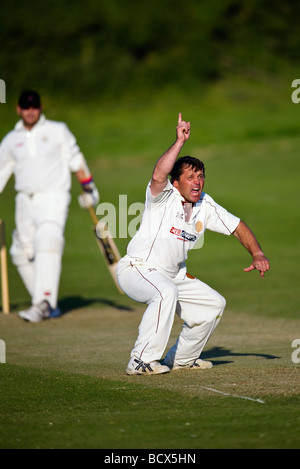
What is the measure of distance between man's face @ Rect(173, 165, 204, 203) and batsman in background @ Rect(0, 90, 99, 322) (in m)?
4.28

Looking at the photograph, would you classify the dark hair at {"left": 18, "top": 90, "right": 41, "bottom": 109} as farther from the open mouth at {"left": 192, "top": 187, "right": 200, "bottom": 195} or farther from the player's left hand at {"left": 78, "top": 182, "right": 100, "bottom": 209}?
the open mouth at {"left": 192, "top": 187, "right": 200, "bottom": 195}

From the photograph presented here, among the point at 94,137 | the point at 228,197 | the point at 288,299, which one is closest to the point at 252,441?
the point at 288,299

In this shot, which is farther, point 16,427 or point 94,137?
point 94,137

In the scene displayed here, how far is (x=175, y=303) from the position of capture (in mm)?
6785

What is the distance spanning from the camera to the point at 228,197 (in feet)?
83.3

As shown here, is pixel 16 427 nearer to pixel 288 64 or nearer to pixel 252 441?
pixel 252 441

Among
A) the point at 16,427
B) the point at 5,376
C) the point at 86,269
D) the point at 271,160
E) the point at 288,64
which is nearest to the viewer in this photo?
the point at 16,427

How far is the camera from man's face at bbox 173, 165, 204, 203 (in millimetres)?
6941

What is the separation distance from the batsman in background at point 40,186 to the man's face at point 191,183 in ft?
14.1

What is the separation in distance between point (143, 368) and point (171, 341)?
2.35m

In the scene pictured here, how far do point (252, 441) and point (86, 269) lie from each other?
1273cm

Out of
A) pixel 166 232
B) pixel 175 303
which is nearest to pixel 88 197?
pixel 166 232

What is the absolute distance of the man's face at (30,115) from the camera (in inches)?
436
